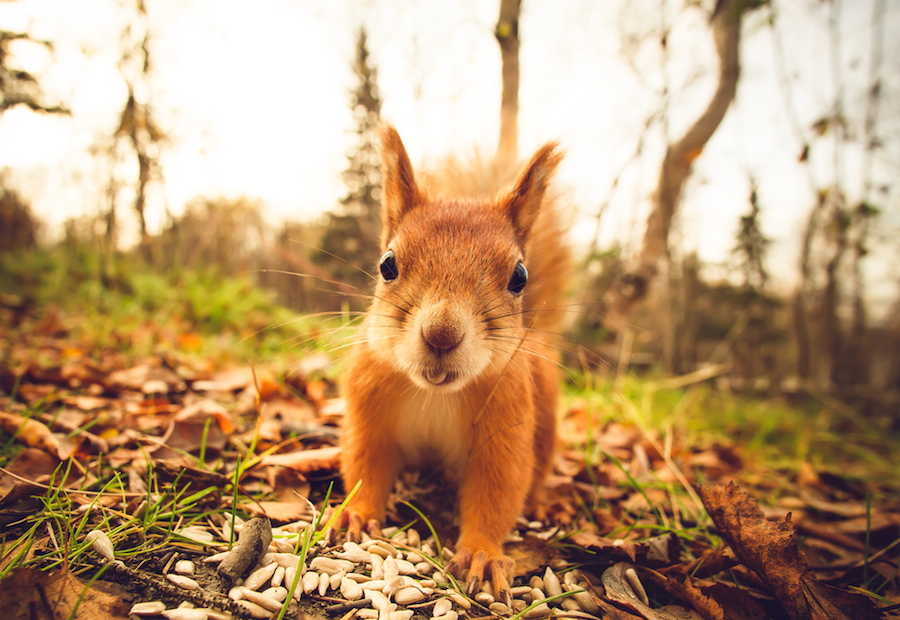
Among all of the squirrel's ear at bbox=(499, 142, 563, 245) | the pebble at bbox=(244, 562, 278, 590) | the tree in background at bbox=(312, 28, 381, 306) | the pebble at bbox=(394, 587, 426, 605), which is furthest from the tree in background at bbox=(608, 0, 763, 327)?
the pebble at bbox=(244, 562, 278, 590)

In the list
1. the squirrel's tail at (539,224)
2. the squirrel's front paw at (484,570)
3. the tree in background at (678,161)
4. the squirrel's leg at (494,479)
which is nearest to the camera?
the squirrel's front paw at (484,570)

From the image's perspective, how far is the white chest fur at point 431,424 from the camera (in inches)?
58.3

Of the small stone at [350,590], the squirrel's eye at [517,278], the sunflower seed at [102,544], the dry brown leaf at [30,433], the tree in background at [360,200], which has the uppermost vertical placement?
the tree in background at [360,200]

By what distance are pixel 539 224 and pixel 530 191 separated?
1.24ft

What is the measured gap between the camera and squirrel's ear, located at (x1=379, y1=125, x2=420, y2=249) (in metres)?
1.54

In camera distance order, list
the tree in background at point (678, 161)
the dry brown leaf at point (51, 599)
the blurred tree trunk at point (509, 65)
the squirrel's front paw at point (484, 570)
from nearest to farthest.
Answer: the dry brown leaf at point (51, 599) → the squirrel's front paw at point (484, 570) → the blurred tree trunk at point (509, 65) → the tree in background at point (678, 161)

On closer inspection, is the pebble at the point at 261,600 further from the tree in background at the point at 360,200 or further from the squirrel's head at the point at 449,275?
the tree in background at the point at 360,200

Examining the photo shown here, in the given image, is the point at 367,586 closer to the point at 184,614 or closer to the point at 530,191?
the point at 184,614

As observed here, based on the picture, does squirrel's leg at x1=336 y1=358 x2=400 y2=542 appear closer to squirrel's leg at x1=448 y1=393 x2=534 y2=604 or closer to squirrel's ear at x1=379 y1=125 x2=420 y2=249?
squirrel's leg at x1=448 y1=393 x2=534 y2=604

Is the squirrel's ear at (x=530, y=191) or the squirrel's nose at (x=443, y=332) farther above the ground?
the squirrel's ear at (x=530, y=191)

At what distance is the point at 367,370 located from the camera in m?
1.52

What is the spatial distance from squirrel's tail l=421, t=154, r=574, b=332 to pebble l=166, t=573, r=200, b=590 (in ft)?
4.75

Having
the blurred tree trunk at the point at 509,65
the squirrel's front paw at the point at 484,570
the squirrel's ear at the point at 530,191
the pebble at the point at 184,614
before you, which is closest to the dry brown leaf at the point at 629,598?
the squirrel's front paw at the point at 484,570

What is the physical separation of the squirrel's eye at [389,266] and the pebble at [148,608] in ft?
3.31
